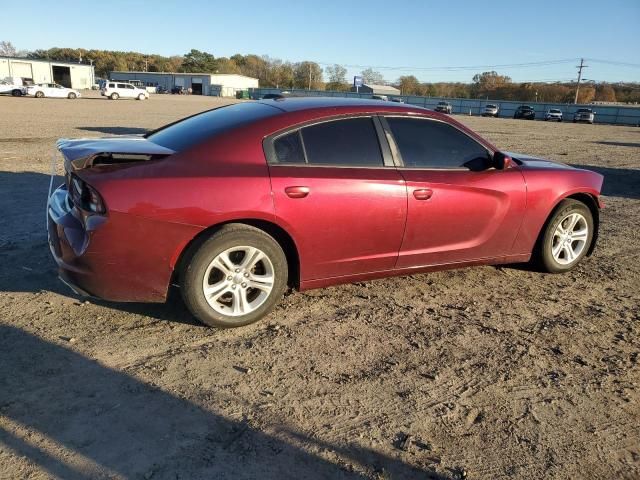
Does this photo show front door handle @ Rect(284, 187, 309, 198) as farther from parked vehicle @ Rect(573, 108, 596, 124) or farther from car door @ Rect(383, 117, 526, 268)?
parked vehicle @ Rect(573, 108, 596, 124)

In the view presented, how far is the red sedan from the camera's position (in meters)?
3.25

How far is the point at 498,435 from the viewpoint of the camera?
102 inches

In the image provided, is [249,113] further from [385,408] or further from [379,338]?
[385,408]

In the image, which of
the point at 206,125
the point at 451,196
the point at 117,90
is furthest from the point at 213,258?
the point at 117,90

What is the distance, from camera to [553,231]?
4770 millimetres

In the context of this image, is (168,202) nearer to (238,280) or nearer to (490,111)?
(238,280)

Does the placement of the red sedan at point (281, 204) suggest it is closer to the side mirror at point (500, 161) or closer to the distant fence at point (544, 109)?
the side mirror at point (500, 161)

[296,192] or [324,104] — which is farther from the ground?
[324,104]

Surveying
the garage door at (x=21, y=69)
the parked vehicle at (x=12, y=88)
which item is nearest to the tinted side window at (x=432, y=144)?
the parked vehicle at (x=12, y=88)

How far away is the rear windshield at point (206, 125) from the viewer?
3.67 m

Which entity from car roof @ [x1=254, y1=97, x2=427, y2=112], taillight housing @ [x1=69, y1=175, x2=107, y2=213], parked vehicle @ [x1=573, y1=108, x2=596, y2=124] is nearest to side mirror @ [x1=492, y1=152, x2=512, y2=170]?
car roof @ [x1=254, y1=97, x2=427, y2=112]

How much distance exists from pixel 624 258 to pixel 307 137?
13.1ft

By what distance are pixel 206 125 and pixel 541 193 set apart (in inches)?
119

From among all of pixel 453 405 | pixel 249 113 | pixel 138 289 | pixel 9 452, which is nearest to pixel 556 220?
pixel 453 405
